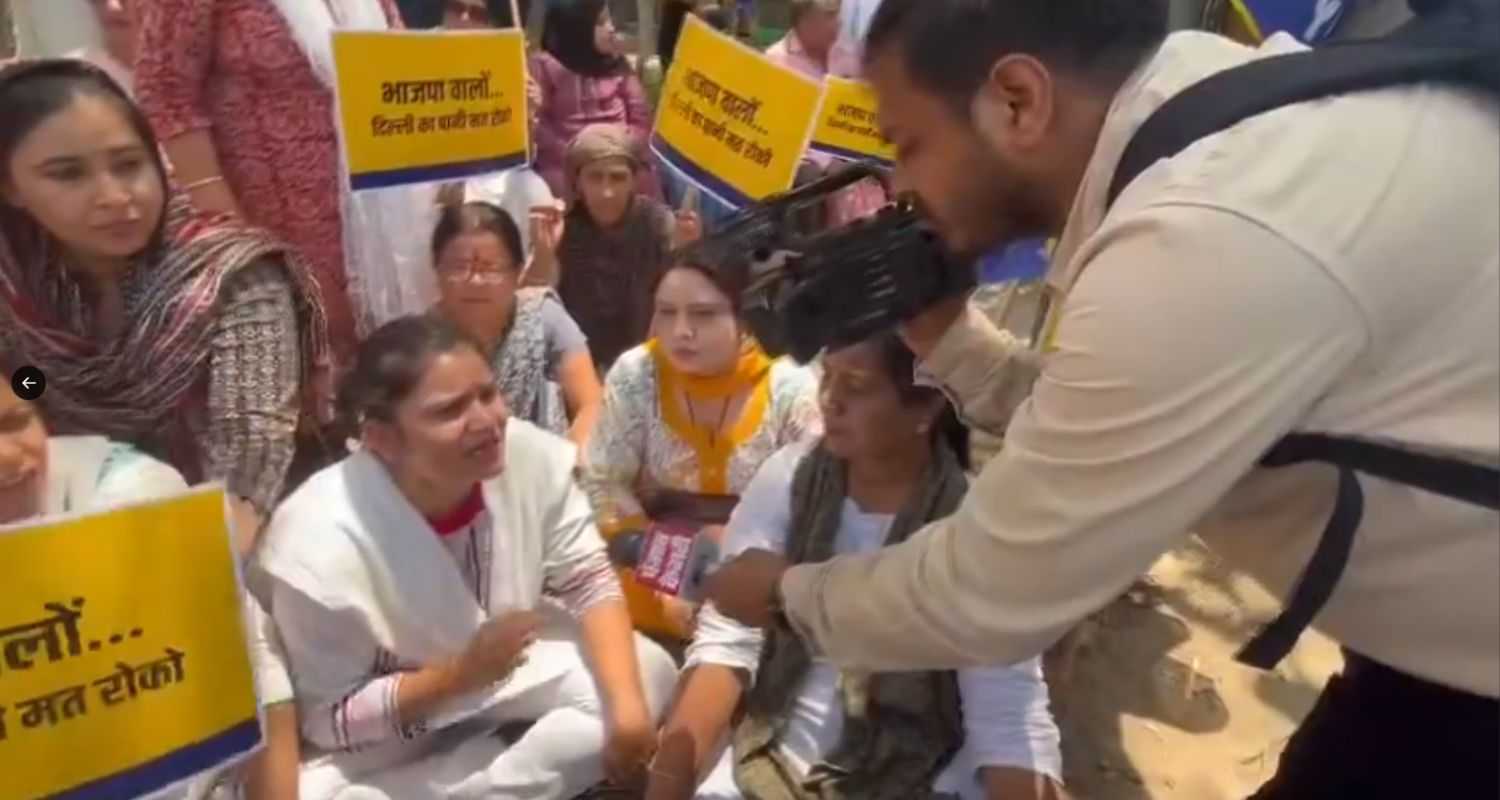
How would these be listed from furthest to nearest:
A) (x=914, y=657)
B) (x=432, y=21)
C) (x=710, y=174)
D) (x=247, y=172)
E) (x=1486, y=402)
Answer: (x=432, y=21), (x=710, y=174), (x=247, y=172), (x=914, y=657), (x=1486, y=402)

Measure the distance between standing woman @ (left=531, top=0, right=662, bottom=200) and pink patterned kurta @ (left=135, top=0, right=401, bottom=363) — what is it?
1.54 metres

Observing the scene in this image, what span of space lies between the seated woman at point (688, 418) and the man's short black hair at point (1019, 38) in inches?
41.1

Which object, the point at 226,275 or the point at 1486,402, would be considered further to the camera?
the point at 226,275

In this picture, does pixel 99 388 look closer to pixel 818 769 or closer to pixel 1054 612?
pixel 818 769

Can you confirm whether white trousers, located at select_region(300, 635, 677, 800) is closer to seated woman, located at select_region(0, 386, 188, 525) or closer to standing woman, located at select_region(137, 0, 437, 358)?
seated woman, located at select_region(0, 386, 188, 525)

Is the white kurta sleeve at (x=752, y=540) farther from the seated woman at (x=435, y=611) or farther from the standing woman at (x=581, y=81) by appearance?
the standing woman at (x=581, y=81)

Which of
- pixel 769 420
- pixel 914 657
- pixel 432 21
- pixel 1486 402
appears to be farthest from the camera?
pixel 432 21

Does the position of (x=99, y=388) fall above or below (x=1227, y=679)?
above

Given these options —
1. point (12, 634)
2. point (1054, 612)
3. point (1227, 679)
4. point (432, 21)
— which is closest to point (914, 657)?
point (1054, 612)

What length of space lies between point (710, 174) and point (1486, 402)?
1.43m

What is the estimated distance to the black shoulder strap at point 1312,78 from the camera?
753 mm

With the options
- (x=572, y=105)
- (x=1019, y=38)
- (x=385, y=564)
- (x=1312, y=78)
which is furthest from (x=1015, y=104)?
(x=572, y=105)

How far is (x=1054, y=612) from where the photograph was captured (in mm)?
811

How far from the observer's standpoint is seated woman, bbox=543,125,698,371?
269 centimetres
